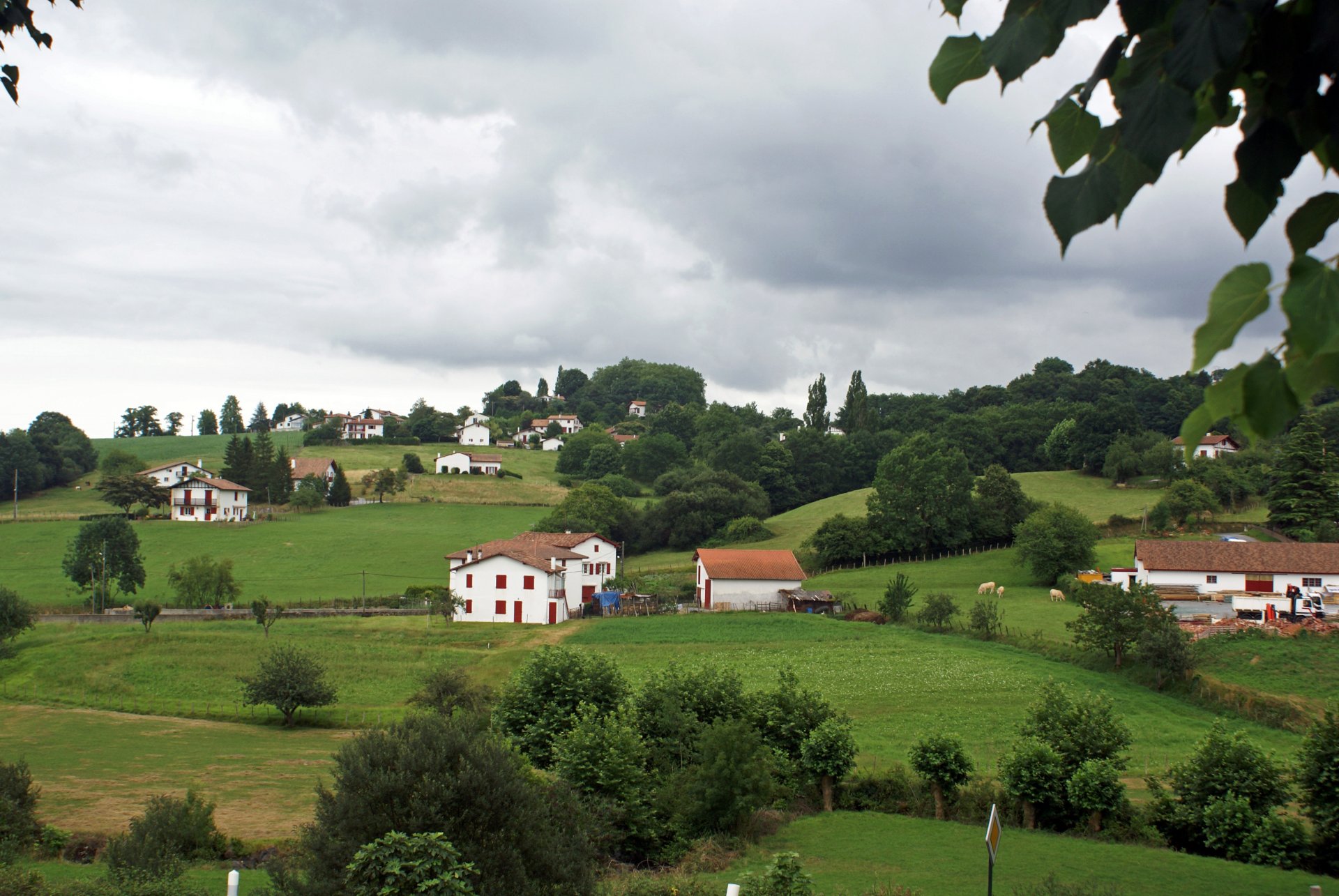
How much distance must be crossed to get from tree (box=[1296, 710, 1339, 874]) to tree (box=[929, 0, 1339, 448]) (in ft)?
74.5

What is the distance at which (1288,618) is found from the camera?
42844mm

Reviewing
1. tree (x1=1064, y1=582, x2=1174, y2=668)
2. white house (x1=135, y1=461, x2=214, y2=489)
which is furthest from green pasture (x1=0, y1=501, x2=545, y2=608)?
tree (x1=1064, y1=582, x2=1174, y2=668)

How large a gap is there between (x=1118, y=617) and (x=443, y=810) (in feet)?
108

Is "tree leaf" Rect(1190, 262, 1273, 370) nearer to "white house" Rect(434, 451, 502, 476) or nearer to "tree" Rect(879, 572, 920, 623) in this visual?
"tree" Rect(879, 572, 920, 623)

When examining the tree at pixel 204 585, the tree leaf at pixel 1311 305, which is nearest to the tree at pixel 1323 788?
the tree leaf at pixel 1311 305

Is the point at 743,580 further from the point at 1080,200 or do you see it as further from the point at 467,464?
the point at 1080,200

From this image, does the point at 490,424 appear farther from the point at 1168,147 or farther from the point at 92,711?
the point at 1168,147

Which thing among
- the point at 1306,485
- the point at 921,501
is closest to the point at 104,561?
the point at 921,501

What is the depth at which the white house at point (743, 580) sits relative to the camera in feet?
191

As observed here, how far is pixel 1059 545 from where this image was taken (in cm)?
5656

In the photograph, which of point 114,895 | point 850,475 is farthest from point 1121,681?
point 850,475

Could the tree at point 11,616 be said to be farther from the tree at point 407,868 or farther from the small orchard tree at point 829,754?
the tree at point 407,868

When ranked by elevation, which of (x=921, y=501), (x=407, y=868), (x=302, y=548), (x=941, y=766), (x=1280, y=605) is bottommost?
(x=941, y=766)

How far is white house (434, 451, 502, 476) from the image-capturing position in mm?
107250
